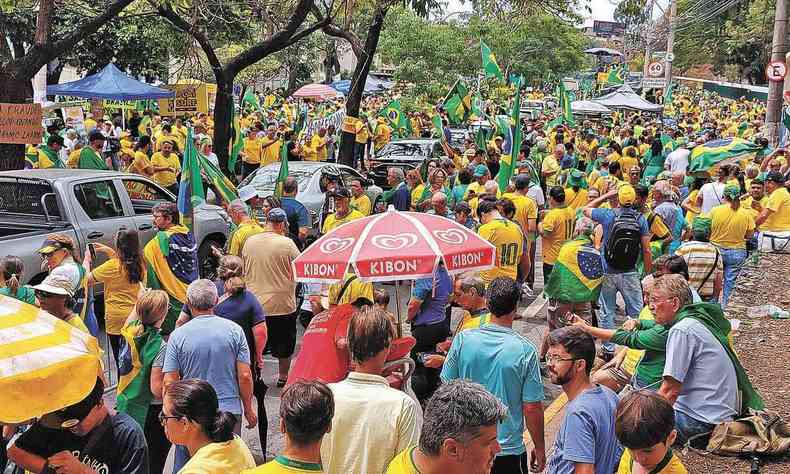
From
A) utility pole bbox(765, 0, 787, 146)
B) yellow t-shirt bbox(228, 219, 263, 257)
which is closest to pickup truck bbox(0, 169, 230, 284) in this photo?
yellow t-shirt bbox(228, 219, 263, 257)

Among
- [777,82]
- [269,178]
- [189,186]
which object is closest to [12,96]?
[269,178]

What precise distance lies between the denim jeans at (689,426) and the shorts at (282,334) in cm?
391

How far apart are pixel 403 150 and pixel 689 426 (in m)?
16.9

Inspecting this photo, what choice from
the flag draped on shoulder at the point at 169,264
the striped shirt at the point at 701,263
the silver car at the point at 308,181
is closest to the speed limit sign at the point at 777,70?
the silver car at the point at 308,181

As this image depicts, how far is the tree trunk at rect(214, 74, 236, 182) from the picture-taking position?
56.6 ft

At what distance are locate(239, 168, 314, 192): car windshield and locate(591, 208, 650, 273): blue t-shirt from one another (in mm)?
6103

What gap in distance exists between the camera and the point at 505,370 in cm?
495

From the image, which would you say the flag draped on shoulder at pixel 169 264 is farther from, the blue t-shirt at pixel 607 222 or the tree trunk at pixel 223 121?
the tree trunk at pixel 223 121

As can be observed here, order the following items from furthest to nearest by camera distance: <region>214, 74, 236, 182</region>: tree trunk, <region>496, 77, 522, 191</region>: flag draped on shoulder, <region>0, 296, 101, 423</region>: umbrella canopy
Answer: <region>214, 74, 236, 182</region>: tree trunk
<region>496, 77, 522, 191</region>: flag draped on shoulder
<region>0, 296, 101, 423</region>: umbrella canopy

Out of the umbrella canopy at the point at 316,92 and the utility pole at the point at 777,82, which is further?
the umbrella canopy at the point at 316,92

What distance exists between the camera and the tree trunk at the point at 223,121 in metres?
17.3

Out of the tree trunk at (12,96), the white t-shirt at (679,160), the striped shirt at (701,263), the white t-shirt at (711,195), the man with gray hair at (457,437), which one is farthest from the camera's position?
the white t-shirt at (679,160)

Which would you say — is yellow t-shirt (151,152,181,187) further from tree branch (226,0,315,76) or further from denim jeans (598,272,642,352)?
denim jeans (598,272,642,352)

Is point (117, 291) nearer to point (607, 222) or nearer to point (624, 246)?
point (624, 246)
